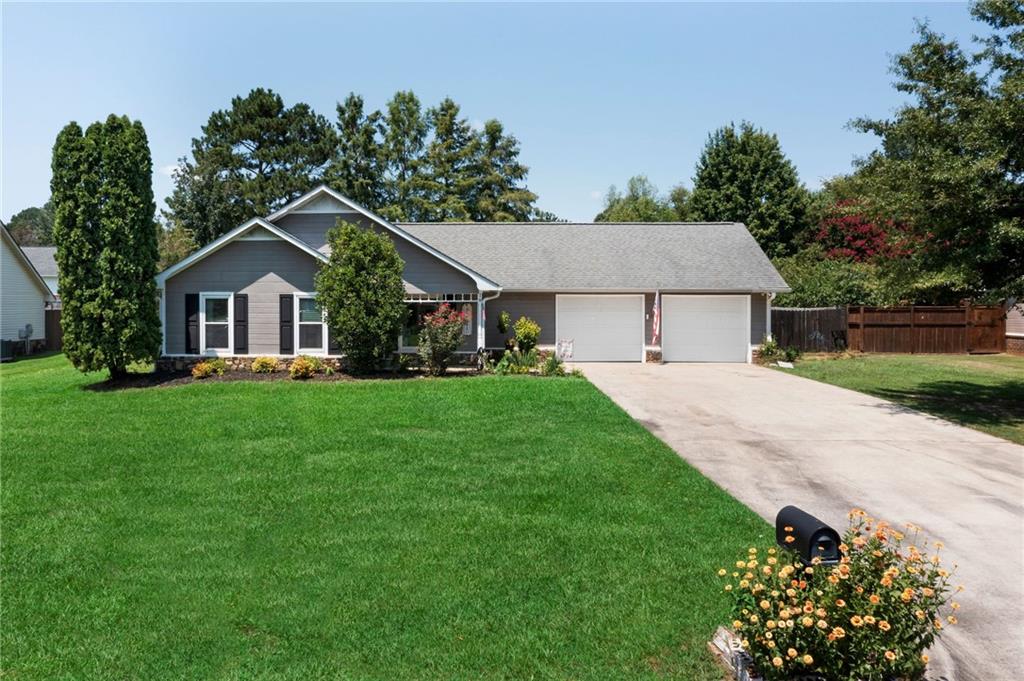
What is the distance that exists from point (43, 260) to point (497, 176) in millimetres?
25568

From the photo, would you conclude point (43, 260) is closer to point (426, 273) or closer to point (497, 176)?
point (497, 176)

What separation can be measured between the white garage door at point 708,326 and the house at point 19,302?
24.0m

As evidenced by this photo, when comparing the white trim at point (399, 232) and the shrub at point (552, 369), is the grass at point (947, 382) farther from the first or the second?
the white trim at point (399, 232)

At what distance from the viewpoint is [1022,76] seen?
10930mm

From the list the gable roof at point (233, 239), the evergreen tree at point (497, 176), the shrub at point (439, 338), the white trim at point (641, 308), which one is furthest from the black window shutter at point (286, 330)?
the evergreen tree at point (497, 176)

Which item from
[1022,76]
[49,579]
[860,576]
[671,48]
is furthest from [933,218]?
[49,579]

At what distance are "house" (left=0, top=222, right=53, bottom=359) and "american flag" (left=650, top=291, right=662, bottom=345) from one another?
23.4 m

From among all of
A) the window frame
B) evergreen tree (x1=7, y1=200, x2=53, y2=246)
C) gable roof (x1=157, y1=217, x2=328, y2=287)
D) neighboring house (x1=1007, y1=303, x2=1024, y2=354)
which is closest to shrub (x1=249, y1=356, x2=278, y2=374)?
the window frame

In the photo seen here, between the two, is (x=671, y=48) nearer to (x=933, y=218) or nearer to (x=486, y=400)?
(x=933, y=218)

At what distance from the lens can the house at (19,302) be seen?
80.0 feet

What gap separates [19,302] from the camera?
83.4ft

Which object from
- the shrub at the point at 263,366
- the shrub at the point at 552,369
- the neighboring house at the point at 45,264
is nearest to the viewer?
the shrub at the point at 552,369

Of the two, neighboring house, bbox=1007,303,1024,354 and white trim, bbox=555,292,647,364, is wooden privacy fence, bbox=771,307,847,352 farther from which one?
neighboring house, bbox=1007,303,1024,354

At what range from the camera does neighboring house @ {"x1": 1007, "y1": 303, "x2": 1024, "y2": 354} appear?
74.0 feet
